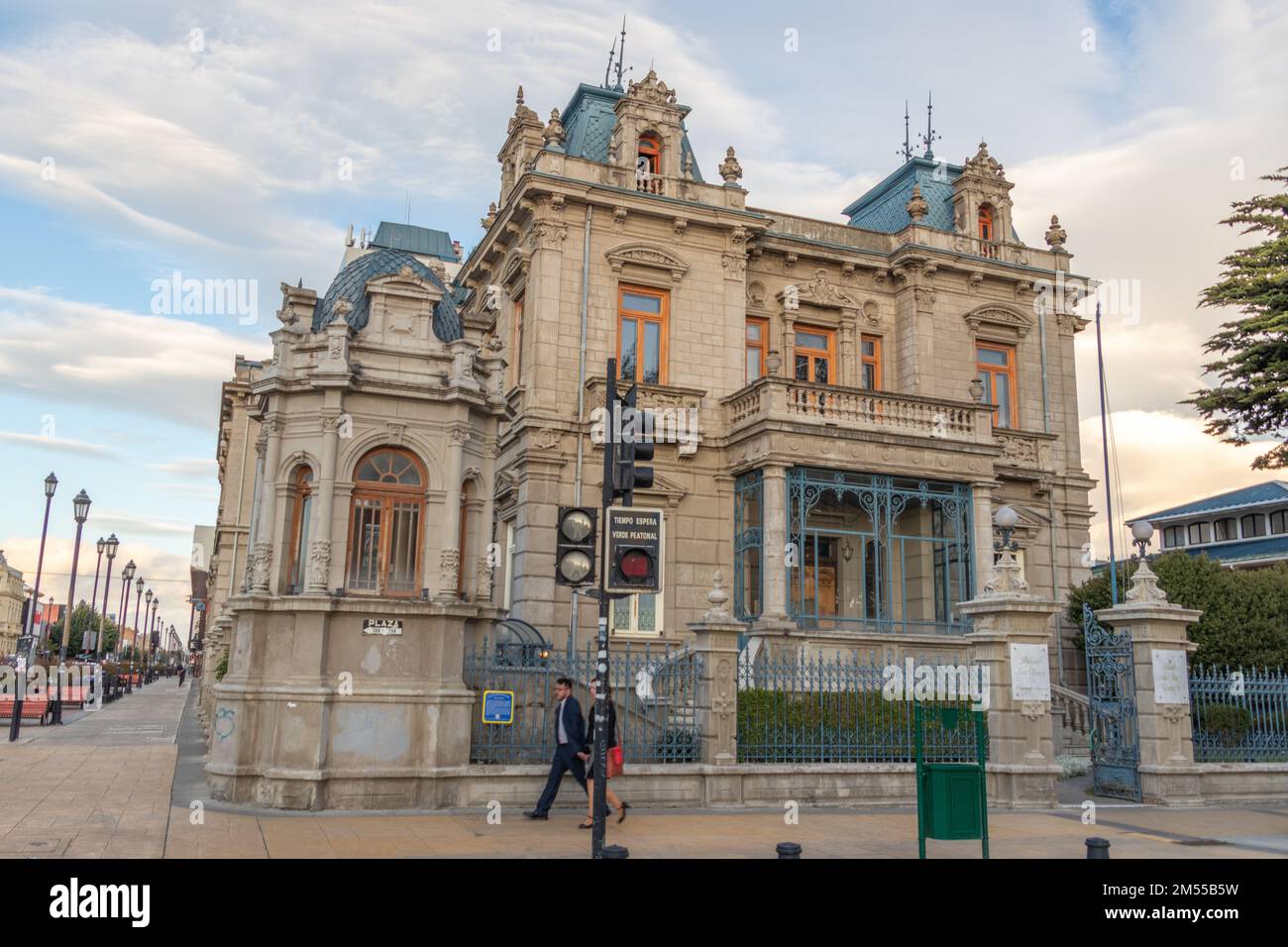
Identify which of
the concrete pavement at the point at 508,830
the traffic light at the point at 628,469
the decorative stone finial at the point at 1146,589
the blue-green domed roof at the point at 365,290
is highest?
the blue-green domed roof at the point at 365,290

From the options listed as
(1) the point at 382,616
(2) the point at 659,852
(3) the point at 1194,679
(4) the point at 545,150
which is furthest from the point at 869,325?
(2) the point at 659,852

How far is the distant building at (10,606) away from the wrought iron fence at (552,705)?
14898cm

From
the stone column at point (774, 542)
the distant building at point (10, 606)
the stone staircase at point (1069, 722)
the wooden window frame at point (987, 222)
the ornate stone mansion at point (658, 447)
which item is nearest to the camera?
the ornate stone mansion at point (658, 447)

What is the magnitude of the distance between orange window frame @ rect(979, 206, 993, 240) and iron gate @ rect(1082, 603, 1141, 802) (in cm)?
1521

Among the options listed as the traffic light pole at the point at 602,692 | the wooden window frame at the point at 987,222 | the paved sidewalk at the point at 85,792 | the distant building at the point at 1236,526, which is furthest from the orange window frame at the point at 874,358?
the distant building at the point at 1236,526

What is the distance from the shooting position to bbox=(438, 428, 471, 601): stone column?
14406 millimetres

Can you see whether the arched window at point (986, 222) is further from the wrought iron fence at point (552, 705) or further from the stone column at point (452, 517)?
the stone column at point (452, 517)

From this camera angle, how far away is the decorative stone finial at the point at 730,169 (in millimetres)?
25906

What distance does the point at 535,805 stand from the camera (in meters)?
13.8

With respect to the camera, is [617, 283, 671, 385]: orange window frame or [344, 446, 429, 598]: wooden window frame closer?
[344, 446, 429, 598]: wooden window frame

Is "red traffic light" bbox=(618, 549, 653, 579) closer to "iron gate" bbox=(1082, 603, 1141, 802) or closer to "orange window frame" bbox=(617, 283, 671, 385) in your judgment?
"iron gate" bbox=(1082, 603, 1141, 802)

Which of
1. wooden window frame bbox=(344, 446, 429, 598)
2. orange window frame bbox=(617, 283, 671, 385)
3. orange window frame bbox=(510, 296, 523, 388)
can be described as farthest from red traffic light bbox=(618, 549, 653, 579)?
orange window frame bbox=(510, 296, 523, 388)

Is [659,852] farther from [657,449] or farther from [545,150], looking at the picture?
[545,150]
